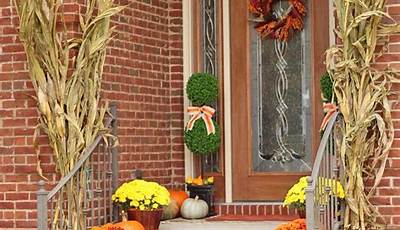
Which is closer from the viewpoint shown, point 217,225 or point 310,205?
point 310,205

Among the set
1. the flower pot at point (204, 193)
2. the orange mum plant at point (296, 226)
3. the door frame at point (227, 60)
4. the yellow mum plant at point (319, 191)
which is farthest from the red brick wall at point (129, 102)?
the orange mum plant at point (296, 226)

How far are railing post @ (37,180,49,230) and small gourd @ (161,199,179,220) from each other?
1.70 meters

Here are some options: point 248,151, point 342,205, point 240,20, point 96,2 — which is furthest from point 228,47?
point 342,205

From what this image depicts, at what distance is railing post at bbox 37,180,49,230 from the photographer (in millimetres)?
7609

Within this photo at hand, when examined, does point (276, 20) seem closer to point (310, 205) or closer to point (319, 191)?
point (319, 191)

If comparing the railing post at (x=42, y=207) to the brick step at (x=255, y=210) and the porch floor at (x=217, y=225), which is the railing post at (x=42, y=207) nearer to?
the porch floor at (x=217, y=225)

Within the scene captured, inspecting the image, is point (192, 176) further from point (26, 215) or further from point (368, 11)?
point (368, 11)

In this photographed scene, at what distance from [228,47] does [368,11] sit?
83.4 inches

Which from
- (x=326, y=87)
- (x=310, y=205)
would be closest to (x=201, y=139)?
(x=326, y=87)

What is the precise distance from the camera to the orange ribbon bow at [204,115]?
31.1 ft

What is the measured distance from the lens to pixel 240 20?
9695mm

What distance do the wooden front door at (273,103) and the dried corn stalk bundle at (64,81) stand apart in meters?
1.78

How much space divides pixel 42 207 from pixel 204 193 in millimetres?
2174

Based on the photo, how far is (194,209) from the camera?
9.19 metres
